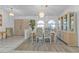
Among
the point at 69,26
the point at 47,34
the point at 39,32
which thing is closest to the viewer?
the point at 39,32

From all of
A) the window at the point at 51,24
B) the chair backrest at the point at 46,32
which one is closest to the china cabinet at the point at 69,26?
the window at the point at 51,24

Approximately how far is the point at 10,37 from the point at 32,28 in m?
0.79

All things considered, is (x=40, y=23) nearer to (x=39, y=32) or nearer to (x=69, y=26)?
(x=39, y=32)

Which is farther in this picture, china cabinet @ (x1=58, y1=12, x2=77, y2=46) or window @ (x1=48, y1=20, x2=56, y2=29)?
china cabinet @ (x1=58, y1=12, x2=77, y2=46)

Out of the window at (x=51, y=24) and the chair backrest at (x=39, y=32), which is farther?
the window at (x=51, y=24)

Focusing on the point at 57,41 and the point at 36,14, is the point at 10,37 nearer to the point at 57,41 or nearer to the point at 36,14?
the point at 36,14

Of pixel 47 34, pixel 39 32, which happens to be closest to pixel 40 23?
pixel 39 32

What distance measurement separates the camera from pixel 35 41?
13.3 feet

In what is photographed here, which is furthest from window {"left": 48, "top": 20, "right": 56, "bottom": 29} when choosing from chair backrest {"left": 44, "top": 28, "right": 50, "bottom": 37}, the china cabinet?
the china cabinet

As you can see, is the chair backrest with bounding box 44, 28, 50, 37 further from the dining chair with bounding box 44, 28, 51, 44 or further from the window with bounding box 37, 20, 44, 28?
the window with bounding box 37, 20, 44, 28

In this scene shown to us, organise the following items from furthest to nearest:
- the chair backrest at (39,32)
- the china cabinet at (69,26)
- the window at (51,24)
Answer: the china cabinet at (69,26) → the window at (51,24) → the chair backrest at (39,32)

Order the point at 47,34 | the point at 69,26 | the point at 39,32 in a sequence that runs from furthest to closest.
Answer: the point at 69,26
the point at 47,34
the point at 39,32

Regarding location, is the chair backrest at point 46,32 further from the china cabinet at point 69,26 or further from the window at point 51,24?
the china cabinet at point 69,26
